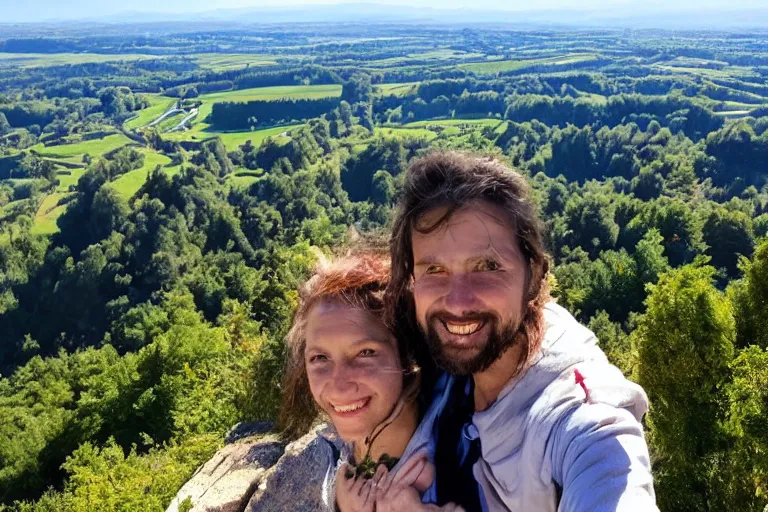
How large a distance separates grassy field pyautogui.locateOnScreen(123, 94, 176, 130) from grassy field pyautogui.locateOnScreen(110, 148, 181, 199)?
32.9m

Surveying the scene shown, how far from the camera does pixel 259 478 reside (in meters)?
8.67

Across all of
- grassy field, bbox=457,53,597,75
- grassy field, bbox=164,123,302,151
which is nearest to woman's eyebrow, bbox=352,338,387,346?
grassy field, bbox=164,123,302,151

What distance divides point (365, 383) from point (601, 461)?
1.06 meters

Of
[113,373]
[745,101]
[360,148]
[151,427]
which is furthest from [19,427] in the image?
[745,101]

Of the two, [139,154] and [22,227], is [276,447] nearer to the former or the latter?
[22,227]

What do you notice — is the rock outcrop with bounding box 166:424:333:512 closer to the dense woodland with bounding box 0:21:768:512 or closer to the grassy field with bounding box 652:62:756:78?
the dense woodland with bounding box 0:21:768:512

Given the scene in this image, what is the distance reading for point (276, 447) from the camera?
9516mm

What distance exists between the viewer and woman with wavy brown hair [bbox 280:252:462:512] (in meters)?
2.55

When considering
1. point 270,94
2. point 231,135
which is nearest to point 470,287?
point 231,135

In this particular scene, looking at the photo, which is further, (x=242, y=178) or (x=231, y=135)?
(x=231, y=135)

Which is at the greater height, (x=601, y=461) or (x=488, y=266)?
(x=488, y=266)

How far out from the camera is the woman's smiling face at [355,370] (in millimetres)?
2574

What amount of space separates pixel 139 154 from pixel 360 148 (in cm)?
3426

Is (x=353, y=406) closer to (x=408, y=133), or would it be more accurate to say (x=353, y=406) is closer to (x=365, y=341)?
→ (x=365, y=341)
